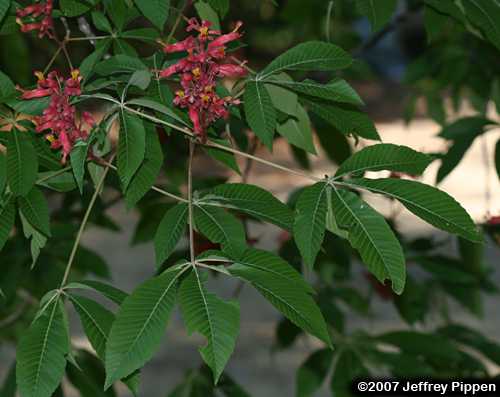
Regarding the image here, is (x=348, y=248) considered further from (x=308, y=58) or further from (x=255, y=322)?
(x=255, y=322)

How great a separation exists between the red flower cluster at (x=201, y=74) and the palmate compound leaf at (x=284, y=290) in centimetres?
14

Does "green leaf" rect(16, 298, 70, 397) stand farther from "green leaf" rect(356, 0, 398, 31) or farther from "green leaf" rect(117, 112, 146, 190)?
"green leaf" rect(356, 0, 398, 31)

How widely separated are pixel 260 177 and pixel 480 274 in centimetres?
439

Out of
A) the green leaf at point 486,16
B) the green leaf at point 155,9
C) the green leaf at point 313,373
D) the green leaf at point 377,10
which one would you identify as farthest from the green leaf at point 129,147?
the green leaf at point 313,373

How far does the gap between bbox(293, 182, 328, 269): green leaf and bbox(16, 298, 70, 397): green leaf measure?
0.25 meters

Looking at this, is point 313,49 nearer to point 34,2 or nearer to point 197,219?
point 197,219

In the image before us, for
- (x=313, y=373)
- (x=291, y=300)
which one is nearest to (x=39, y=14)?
(x=291, y=300)

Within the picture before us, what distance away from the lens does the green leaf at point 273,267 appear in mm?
942

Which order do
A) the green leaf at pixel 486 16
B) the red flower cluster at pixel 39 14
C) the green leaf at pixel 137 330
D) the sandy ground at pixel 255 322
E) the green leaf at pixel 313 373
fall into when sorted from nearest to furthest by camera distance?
the green leaf at pixel 137 330
the red flower cluster at pixel 39 14
the green leaf at pixel 486 16
the green leaf at pixel 313 373
the sandy ground at pixel 255 322

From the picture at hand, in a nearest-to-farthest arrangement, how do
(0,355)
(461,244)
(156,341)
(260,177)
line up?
(156,341)
(461,244)
(0,355)
(260,177)

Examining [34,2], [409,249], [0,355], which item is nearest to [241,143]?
[409,249]

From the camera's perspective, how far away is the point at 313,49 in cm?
104

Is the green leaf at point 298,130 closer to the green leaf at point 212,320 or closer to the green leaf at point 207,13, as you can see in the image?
the green leaf at point 207,13

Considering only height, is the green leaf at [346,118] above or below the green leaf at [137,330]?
above
